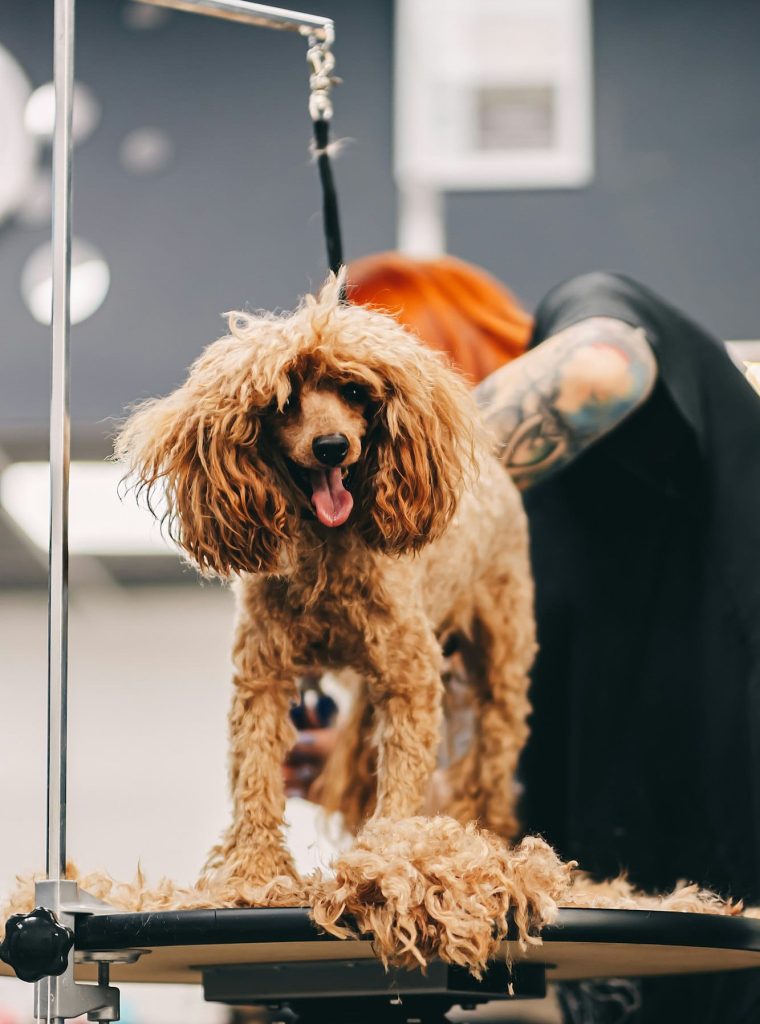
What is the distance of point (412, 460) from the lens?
0.92m

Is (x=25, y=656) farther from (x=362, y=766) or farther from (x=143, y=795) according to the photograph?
(x=362, y=766)

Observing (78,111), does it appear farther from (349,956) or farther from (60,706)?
(349,956)

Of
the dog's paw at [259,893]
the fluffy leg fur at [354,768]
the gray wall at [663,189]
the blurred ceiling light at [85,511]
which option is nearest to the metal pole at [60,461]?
the dog's paw at [259,893]

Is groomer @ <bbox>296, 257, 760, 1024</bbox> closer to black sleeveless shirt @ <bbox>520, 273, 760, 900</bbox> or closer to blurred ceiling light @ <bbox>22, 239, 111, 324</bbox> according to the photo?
black sleeveless shirt @ <bbox>520, 273, 760, 900</bbox>

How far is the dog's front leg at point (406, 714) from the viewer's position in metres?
0.99

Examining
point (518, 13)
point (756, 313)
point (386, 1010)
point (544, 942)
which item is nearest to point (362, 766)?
point (386, 1010)

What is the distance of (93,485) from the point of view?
3479 millimetres

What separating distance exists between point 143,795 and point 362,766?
2.58m

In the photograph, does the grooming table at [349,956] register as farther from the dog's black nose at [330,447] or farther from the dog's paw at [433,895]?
the dog's black nose at [330,447]

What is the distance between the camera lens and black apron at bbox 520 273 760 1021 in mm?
1346

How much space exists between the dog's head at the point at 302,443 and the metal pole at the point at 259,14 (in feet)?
0.90

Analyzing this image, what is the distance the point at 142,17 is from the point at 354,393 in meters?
3.15

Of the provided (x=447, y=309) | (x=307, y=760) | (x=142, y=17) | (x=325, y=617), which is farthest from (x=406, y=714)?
(x=142, y=17)

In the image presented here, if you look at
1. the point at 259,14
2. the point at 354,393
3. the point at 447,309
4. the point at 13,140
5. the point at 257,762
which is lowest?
the point at 257,762
